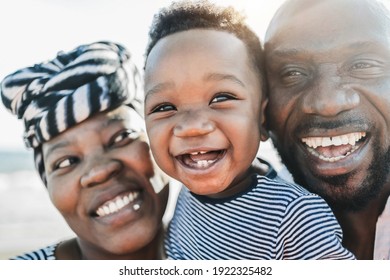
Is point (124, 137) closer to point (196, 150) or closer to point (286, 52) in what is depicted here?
point (196, 150)

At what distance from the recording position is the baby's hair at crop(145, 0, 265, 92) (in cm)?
146

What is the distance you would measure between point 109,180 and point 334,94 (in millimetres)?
695

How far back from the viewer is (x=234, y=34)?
146cm

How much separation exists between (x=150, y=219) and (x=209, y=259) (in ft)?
0.71

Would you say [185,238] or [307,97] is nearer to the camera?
[307,97]

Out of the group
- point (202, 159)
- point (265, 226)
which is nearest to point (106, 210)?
point (202, 159)

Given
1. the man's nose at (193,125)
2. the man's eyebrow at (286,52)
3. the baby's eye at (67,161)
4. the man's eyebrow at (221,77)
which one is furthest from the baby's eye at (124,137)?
the man's eyebrow at (286,52)

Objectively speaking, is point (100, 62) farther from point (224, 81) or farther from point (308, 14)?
point (308, 14)

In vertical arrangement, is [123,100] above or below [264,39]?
below

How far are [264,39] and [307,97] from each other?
0.22 m

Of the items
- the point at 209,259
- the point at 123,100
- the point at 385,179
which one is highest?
the point at 123,100

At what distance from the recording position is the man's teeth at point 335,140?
4.80 ft

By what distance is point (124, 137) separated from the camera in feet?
5.24

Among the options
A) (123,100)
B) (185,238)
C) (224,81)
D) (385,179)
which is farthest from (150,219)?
(385,179)
